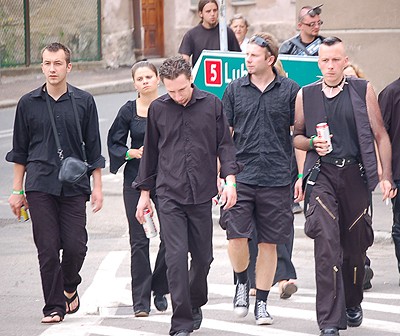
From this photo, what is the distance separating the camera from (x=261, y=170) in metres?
8.57

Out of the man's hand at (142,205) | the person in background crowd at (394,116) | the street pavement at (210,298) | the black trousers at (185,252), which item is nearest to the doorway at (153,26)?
the street pavement at (210,298)

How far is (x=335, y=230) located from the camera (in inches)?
320

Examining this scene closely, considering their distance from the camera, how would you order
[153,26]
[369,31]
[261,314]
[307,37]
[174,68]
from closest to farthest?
1. [174,68]
2. [261,314]
3. [307,37]
4. [369,31]
5. [153,26]

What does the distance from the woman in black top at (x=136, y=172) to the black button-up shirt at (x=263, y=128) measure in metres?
0.66

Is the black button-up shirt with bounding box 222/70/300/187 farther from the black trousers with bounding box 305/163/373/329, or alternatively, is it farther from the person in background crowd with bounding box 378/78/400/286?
the person in background crowd with bounding box 378/78/400/286

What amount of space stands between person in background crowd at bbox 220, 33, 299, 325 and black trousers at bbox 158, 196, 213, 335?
17.8 inches

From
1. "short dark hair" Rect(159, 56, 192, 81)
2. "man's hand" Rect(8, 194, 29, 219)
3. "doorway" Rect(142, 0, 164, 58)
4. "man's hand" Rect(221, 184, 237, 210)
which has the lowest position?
"man's hand" Rect(8, 194, 29, 219)

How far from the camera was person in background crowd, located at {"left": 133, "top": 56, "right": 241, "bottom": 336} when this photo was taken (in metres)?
8.00

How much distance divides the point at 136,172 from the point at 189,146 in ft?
3.25

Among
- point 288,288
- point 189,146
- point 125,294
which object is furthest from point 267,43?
point 125,294

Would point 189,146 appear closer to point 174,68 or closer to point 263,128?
point 174,68

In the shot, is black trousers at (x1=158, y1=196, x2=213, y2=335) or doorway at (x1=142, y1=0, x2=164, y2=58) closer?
black trousers at (x1=158, y1=196, x2=213, y2=335)

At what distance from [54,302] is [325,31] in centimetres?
714

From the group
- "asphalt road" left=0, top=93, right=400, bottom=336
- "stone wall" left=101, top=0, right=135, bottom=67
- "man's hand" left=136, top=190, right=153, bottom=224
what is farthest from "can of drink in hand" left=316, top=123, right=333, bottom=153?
"stone wall" left=101, top=0, right=135, bottom=67
